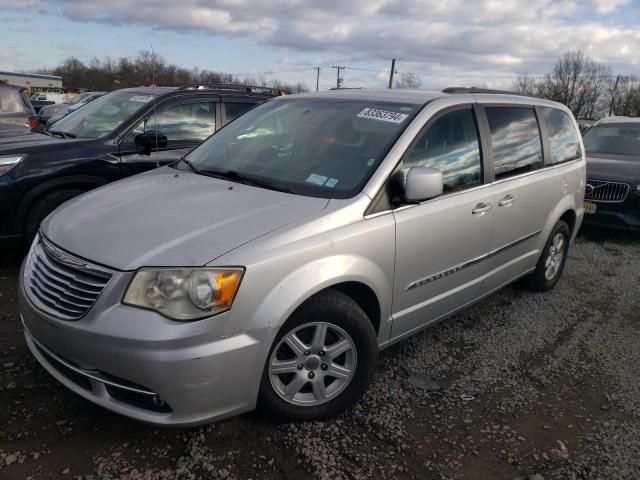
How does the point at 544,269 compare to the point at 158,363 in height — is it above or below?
below

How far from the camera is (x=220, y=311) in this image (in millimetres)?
2207

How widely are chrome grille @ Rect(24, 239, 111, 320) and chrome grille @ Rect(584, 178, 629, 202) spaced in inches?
262

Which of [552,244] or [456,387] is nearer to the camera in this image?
[456,387]

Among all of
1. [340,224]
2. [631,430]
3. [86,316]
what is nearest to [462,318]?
[631,430]

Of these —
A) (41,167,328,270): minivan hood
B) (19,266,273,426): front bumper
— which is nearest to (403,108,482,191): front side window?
(41,167,328,270): minivan hood

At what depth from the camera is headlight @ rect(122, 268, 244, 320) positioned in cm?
219

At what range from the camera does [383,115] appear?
3258 millimetres

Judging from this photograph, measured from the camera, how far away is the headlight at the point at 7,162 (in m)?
4.40

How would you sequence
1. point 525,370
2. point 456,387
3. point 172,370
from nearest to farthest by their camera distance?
point 172,370
point 456,387
point 525,370

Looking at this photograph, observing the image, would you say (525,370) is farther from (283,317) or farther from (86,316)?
(86,316)

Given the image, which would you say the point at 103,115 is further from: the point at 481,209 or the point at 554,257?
the point at 554,257

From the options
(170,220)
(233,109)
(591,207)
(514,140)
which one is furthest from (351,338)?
(591,207)

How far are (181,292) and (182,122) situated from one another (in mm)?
3780

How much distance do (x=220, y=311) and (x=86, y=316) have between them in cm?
59
